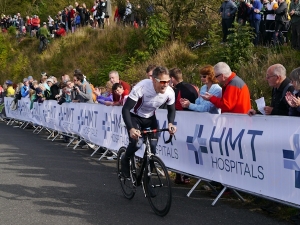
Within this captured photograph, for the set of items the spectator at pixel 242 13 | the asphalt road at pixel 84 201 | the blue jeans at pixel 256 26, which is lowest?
the asphalt road at pixel 84 201

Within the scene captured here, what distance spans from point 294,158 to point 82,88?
10.4m

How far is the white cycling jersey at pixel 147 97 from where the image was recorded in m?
8.08

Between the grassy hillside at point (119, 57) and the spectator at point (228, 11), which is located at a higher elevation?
the spectator at point (228, 11)

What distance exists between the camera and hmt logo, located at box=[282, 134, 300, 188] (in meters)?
6.71

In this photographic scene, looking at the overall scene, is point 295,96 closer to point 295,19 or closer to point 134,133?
point 134,133

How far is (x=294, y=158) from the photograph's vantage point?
6.80 metres

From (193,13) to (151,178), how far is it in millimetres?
19265

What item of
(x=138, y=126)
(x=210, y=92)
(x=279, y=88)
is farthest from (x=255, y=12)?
(x=138, y=126)

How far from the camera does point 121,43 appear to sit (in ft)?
105

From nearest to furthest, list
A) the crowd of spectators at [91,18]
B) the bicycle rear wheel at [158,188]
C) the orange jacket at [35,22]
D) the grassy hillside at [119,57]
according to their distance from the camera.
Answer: the bicycle rear wheel at [158,188] < the grassy hillside at [119,57] < the crowd of spectators at [91,18] < the orange jacket at [35,22]

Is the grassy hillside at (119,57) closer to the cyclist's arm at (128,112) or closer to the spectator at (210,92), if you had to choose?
the spectator at (210,92)

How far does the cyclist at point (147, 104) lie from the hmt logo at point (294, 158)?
1.65m

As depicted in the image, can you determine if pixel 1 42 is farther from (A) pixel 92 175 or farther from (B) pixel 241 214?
(B) pixel 241 214

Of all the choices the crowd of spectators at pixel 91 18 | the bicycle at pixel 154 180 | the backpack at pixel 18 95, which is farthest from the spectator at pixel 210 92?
the crowd of spectators at pixel 91 18
